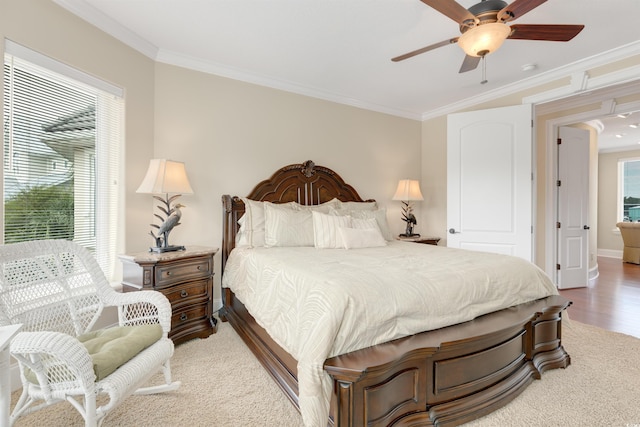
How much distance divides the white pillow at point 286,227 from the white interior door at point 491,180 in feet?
6.61

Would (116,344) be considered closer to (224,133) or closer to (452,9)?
(224,133)

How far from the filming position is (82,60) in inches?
93.4

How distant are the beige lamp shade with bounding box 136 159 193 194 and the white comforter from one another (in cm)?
92

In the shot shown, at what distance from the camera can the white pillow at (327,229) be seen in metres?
3.01

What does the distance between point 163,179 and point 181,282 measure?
0.87m

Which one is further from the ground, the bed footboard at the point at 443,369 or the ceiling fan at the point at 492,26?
the ceiling fan at the point at 492,26

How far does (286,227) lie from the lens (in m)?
3.06

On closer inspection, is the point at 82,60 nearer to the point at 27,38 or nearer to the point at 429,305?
the point at 27,38

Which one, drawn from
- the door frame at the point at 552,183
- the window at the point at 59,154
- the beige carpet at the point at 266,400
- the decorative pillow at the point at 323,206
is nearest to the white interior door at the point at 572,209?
the door frame at the point at 552,183

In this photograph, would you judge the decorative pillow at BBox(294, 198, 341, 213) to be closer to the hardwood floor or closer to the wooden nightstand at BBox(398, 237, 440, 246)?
the wooden nightstand at BBox(398, 237, 440, 246)

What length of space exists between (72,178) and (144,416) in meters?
1.83

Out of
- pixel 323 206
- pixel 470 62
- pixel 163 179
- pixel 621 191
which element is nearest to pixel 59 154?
pixel 163 179

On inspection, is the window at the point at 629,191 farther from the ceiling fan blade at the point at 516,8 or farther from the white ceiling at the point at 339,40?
the ceiling fan blade at the point at 516,8

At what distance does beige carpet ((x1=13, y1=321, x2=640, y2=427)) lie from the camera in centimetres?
166
